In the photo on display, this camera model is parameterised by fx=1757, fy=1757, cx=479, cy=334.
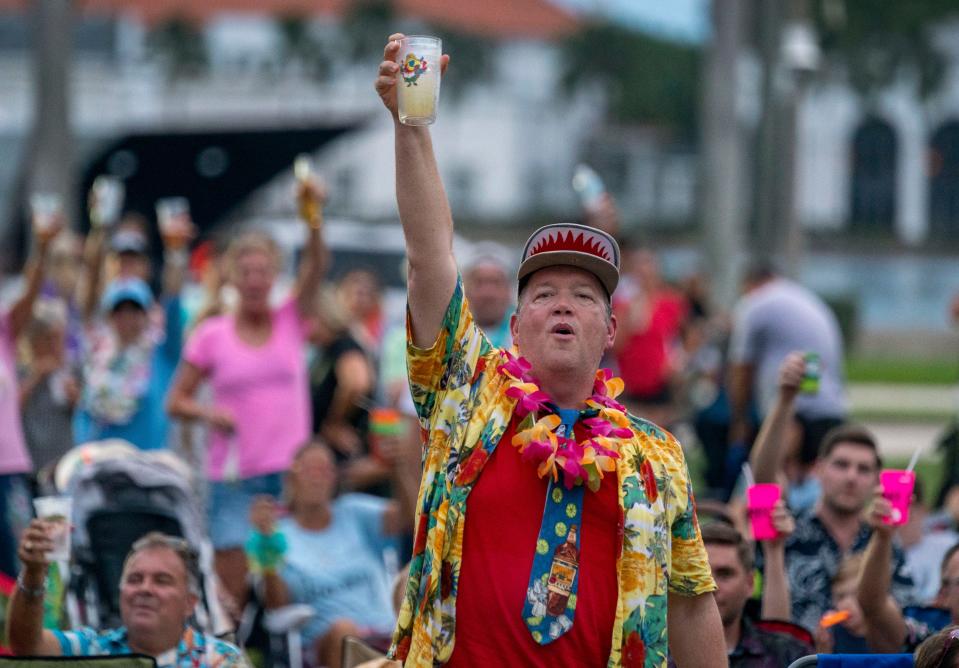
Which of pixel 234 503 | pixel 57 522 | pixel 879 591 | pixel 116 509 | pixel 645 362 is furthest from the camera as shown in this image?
pixel 645 362

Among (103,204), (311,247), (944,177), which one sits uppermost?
(944,177)

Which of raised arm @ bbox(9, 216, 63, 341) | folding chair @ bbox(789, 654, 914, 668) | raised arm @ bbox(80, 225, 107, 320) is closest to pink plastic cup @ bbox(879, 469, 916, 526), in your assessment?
folding chair @ bbox(789, 654, 914, 668)

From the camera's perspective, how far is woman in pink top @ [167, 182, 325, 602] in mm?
8688

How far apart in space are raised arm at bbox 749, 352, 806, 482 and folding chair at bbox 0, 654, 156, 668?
246 cm

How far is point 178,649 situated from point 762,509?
80.0 inches

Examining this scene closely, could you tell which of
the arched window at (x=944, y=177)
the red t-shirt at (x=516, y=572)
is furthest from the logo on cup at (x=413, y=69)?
the arched window at (x=944, y=177)

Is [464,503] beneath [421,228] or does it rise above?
beneath

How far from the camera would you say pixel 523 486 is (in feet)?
13.5

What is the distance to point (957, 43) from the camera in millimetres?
69000

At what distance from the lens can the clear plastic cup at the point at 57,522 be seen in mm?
5234

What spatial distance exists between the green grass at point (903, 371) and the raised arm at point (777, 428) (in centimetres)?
2570

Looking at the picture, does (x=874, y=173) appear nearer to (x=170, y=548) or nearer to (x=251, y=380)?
(x=251, y=380)

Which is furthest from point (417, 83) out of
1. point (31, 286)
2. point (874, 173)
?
point (874, 173)

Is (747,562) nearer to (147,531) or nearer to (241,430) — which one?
(147,531)
